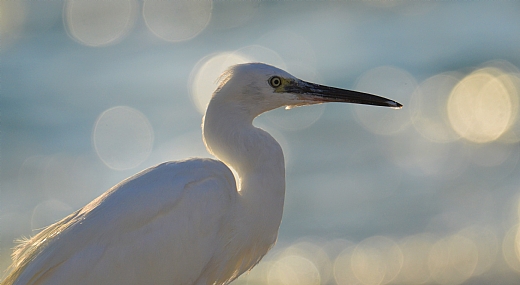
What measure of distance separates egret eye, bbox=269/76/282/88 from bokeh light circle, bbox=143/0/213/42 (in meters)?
12.2

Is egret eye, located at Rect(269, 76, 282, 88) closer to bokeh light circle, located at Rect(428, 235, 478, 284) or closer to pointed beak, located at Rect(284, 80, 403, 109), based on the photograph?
pointed beak, located at Rect(284, 80, 403, 109)

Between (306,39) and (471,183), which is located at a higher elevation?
(306,39)

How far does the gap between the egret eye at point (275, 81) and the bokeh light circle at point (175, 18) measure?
39.9 ft

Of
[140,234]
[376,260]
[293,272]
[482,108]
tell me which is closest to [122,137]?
[293,272]

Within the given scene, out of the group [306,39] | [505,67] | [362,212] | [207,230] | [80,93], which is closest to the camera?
[207,230]

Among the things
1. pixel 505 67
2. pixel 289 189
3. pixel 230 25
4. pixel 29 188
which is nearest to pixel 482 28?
pixel 505 67

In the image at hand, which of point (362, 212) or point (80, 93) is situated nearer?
point (362, 212)

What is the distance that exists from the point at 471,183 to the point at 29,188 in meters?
7.65

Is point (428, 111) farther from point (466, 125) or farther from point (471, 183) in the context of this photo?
point (471, 183)

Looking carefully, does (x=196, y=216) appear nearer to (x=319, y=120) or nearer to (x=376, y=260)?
(x=376, y=260)

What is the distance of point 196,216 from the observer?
12.8 ft

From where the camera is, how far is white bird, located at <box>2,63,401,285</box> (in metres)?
3.77

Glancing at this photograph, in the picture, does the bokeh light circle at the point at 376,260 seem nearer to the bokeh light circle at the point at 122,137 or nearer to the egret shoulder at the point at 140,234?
the bokeh light circle at the point at 122,137

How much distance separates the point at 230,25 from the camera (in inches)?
653
